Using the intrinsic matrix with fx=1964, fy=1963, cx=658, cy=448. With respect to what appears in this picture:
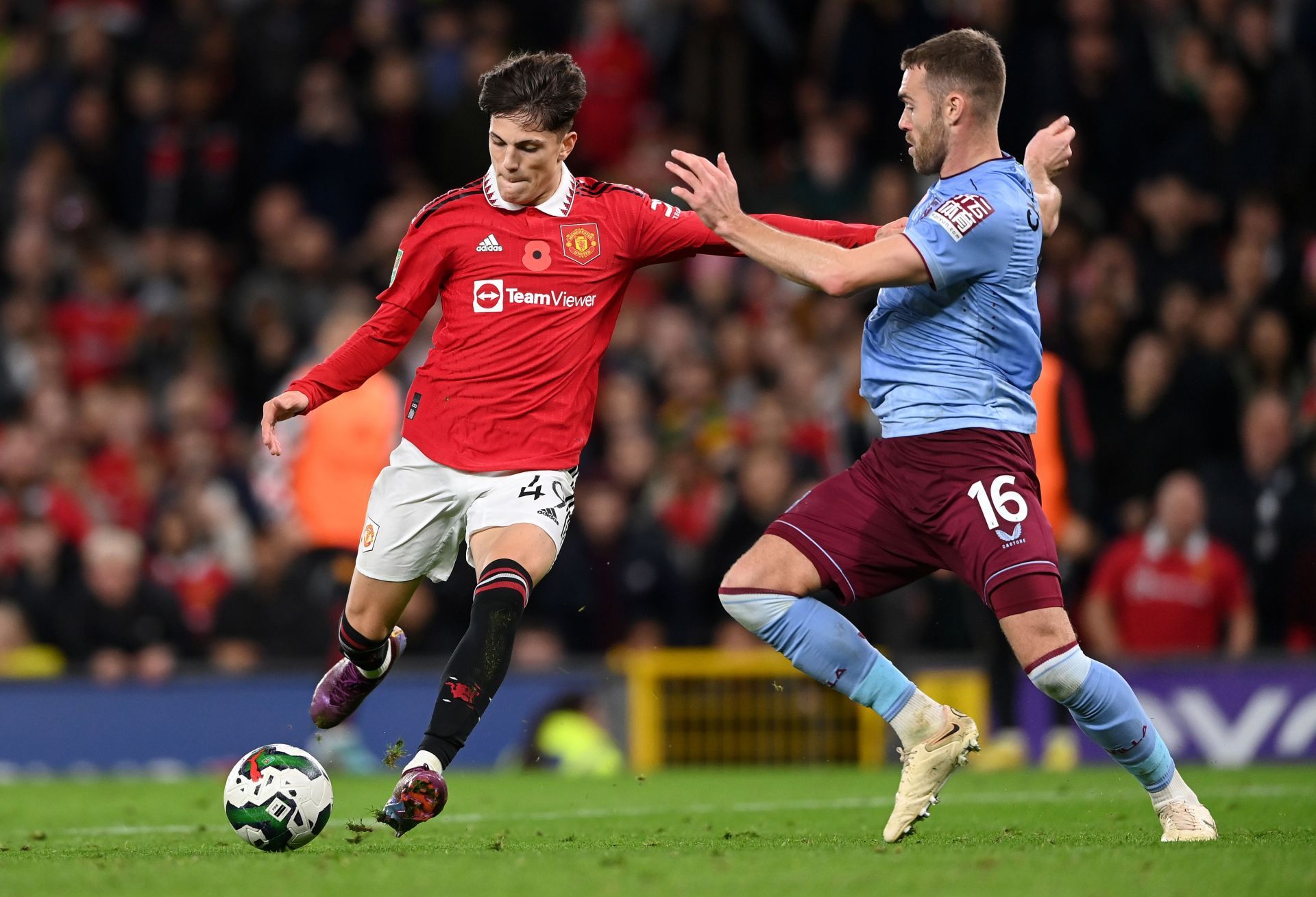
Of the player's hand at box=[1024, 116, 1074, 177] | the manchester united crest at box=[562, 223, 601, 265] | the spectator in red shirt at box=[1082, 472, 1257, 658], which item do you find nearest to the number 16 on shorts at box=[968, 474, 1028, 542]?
the player's hand at box=[1024, 116, 1074, 177]

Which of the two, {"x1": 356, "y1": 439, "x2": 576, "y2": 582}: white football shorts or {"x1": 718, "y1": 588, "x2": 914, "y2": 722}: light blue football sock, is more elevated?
{"x1": 356, "y1": 439, "x2": 576, "y2": 582}: white football shorts

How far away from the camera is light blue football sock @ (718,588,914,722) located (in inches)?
252

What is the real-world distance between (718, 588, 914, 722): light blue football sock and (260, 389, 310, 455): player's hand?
1583mm

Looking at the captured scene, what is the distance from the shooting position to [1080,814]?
750 cm

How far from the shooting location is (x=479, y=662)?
6227 millimetres

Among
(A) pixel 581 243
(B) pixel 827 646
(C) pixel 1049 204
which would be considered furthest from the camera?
(A) pixel 581 243

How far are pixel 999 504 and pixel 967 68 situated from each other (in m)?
1.38

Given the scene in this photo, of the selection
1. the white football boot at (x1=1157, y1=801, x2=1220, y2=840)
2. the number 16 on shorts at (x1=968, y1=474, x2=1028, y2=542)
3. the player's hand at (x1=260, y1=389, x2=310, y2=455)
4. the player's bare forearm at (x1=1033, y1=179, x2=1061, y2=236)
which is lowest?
the white football boot at (x1=1157, y1=801, x2=1220, y2=840)

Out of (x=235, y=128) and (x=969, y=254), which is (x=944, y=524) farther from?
(x=235, y=128)

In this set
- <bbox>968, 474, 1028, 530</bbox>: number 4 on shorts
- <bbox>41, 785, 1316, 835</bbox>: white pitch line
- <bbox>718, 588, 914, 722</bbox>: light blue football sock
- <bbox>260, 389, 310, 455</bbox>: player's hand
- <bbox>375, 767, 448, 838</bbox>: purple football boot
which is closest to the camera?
<bbox>375, 767, 448, 838</bbox>: purple football boot

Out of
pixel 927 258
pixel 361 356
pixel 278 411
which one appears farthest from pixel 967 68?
pixel 278 411

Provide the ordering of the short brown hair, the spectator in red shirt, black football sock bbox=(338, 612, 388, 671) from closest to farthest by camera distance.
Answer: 1. the short brown hair
2. black football sock bbox=(338, 612, 388, 671)
3. the spectator in red shirt

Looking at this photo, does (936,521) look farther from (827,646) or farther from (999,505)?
(827,646)

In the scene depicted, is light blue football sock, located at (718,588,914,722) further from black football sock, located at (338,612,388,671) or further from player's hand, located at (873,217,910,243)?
black football sock, located at (338,612,388,671)
